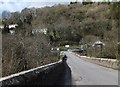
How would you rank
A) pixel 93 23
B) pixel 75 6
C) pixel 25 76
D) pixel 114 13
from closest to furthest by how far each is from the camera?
pixel 25 76 < pixel 114 13 < pixel 93 23 < pixel 75 6

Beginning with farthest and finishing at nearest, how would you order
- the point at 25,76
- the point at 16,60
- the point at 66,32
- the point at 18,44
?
1. the point at 66,32
2. the point at 18,44
3. the point at 16,60
4. the point at 25,76

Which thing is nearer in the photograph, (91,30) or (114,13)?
(114,13)

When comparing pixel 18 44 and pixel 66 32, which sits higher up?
pixel 18 44

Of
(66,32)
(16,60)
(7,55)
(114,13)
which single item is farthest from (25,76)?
(66,32)

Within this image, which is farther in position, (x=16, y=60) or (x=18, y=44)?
(x=18, y=44)

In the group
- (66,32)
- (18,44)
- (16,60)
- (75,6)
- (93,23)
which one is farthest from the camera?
(75,6)

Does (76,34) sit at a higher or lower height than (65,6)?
lower

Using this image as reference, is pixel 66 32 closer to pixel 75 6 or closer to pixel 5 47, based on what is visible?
pixel 75 6

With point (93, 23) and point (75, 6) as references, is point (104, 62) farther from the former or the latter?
point (75, 6)

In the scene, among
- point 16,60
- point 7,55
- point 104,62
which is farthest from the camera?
point 104,62

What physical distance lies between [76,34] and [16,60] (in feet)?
518

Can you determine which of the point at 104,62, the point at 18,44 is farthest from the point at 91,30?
the point at 18,44

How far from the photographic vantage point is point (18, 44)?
47.2ft

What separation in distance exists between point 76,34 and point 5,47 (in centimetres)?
15872
